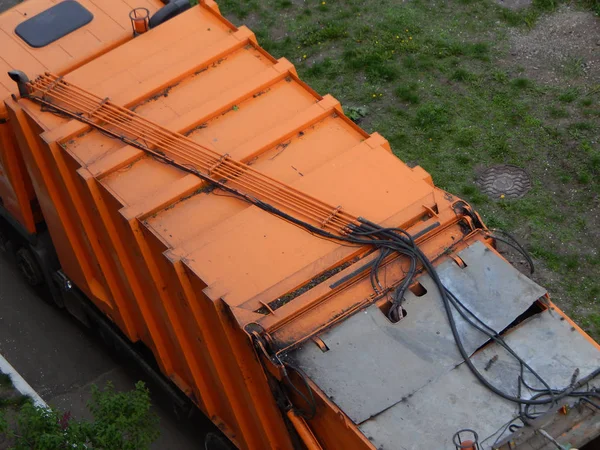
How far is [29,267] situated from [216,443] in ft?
10.3

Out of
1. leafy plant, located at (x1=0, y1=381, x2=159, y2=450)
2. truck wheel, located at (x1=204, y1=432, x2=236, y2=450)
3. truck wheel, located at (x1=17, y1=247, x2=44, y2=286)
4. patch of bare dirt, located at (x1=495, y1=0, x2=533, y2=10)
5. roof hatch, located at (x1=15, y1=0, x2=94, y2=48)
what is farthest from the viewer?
patch of bare dirt, located at (x1=495, y1=0, x2=533, y2=10)

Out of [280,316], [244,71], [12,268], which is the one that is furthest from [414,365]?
[12,268]

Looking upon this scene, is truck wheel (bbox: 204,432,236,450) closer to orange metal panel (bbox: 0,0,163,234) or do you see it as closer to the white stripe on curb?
the white stripe on curb

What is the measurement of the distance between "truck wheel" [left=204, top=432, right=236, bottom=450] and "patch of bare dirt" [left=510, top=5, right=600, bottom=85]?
20.4ft

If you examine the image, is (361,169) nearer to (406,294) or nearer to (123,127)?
(406,294)

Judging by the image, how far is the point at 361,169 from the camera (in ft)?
23.2

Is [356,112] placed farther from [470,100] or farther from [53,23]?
[53,23]

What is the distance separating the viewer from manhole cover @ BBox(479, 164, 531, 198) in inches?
402

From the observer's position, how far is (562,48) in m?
11.7

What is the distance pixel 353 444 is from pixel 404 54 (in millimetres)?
7105

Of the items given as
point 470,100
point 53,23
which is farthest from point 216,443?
point 470,100

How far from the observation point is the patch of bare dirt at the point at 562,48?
11.4 m

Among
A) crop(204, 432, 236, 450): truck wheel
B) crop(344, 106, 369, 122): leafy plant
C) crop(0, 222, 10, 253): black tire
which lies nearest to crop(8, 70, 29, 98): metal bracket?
crop(0, 222, 10, 253): black tire

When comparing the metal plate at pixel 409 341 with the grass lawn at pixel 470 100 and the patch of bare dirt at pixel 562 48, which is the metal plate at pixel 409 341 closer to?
the grass lawn at pixel 470 100
